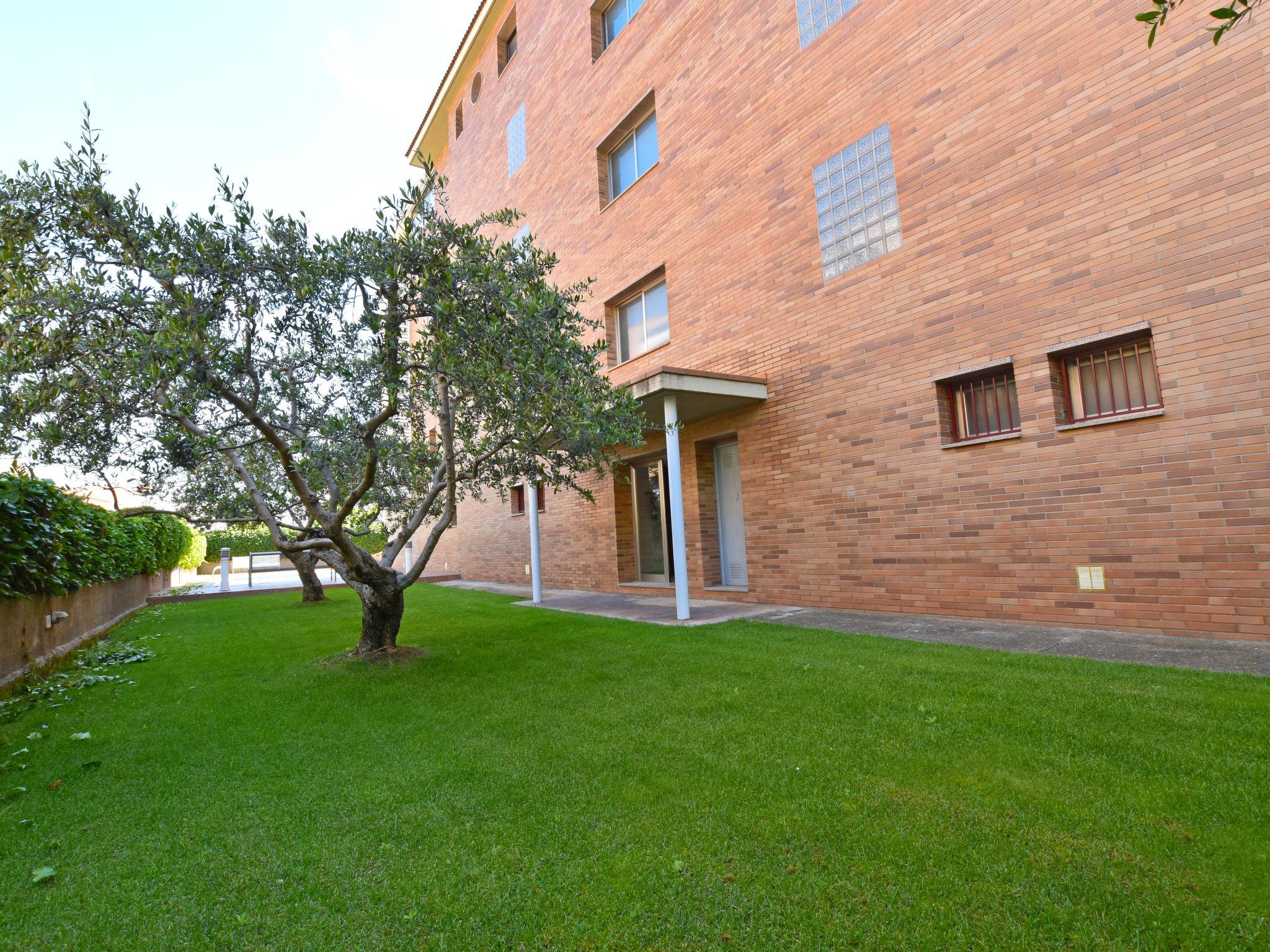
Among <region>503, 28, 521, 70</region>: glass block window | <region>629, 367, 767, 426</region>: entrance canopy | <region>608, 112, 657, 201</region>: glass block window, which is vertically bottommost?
<region>629, 367, 767, 426</region>: entrance canopy

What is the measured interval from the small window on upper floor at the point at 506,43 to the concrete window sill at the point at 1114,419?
17371mm

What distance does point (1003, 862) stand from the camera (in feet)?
7.53

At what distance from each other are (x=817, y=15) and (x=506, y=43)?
12.4 meters

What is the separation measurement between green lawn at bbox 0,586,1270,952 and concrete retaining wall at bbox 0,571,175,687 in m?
1.10

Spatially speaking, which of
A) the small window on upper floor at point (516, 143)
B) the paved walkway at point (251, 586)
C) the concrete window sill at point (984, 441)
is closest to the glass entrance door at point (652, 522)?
the concrete window sill at point (984, 441)

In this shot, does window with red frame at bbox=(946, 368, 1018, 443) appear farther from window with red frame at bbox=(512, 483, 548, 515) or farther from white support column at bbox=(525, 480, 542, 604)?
window with red frame at bbox=(512, 483, 548, 515)

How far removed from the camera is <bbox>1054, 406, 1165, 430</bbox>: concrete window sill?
18.4 ft

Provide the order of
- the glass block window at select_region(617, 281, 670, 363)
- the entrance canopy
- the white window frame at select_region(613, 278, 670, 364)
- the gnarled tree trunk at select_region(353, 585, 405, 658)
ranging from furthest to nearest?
the glass block window at select_region(617, 281, 670, 363) → the white window frame at select_region(613, 278, 670, 364) → the entrance canopy → the gnarled tree trunk at select_region(353, 585, 405, 658)

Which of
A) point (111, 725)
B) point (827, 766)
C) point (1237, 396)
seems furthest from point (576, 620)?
point (1237, 396)

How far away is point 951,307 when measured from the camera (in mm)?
7184

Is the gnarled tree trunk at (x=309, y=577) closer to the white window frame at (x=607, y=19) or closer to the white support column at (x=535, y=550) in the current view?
the white support column at (x=535, y=550)

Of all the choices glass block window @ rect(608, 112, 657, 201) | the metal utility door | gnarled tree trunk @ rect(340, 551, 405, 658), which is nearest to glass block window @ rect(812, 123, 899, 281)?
the metal utility door

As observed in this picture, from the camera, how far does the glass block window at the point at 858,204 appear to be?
7898 mm

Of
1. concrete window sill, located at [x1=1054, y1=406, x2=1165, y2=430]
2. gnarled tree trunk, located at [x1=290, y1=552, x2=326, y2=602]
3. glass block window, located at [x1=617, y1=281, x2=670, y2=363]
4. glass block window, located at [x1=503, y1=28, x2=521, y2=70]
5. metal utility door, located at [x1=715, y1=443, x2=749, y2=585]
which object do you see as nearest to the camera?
concrete window sill, located at [x1=1054, y1=406, x2=1165, y2=430]
